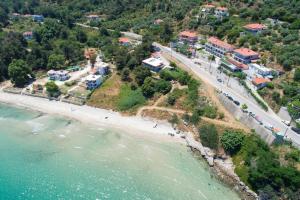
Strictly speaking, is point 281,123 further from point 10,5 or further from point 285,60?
point 10,5

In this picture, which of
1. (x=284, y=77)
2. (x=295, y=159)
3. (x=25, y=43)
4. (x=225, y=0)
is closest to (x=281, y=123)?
(x=295, y=159)

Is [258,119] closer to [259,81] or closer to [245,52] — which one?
[259,81]

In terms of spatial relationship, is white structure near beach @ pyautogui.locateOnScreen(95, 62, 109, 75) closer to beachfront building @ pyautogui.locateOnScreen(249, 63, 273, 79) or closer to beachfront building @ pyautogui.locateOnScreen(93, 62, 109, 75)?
beachfront building @ pyautogui.locateOnScreen(93, 62, 109, 75)

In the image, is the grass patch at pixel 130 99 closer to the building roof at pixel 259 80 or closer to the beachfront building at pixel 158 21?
the building roof at pixel 259 80

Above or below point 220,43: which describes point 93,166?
below

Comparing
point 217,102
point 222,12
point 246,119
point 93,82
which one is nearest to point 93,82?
point 93,82

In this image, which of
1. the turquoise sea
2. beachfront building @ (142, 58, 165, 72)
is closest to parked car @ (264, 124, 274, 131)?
the turquoise sea

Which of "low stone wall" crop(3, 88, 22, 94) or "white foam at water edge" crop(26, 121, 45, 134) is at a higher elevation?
"low stone wall" crop(3, 88, 22, 94)
